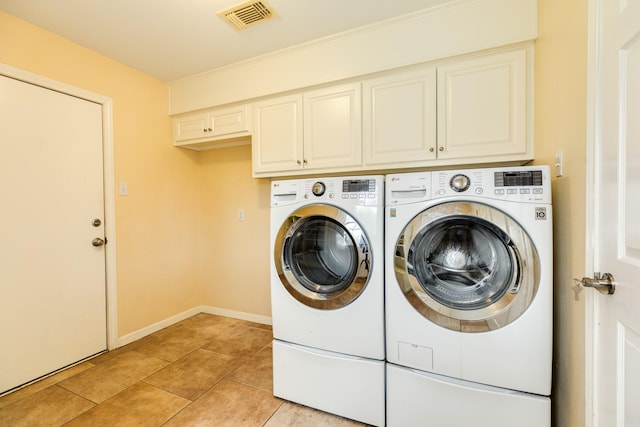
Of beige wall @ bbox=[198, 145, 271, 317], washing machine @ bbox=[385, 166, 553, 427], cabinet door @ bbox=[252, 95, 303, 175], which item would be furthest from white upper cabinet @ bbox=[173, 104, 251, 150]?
washing machine @ bbox=[385, 166, 553, 427]

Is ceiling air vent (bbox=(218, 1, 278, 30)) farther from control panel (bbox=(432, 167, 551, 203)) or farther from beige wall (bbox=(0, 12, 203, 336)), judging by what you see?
control panel (bbox=(432, 167, 551, 203))

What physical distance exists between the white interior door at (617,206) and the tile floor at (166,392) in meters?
1.13

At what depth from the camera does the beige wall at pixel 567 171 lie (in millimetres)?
1004

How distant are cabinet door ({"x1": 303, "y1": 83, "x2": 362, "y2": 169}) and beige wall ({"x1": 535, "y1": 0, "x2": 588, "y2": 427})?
1.00 m

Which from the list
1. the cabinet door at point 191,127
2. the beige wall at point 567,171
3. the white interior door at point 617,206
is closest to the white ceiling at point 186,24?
the cabinet door at point 191,127

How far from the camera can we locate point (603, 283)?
0.82 metres

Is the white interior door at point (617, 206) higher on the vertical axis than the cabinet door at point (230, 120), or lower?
lower

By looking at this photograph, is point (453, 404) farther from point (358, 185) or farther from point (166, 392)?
point (166, 392)

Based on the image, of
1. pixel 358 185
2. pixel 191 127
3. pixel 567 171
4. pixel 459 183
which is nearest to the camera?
pixel 567 171

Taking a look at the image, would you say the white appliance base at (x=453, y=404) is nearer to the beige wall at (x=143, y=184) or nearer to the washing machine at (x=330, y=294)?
the washing machine at (x=330, y=294)

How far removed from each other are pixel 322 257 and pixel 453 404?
0.91 metres

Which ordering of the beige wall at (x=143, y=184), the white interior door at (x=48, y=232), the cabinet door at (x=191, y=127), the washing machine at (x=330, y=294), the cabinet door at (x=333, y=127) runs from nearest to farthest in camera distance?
the washing machine at (x=330, y=294) → the white interior door at (x=48, y=232) → the cabinet door at (x=333, y=127) → the beige wall at (x=143, y=184) → the cabinet door at (x=191, y=127)

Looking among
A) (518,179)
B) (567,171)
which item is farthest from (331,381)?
(567,171)

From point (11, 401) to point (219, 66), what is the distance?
2.63 m
